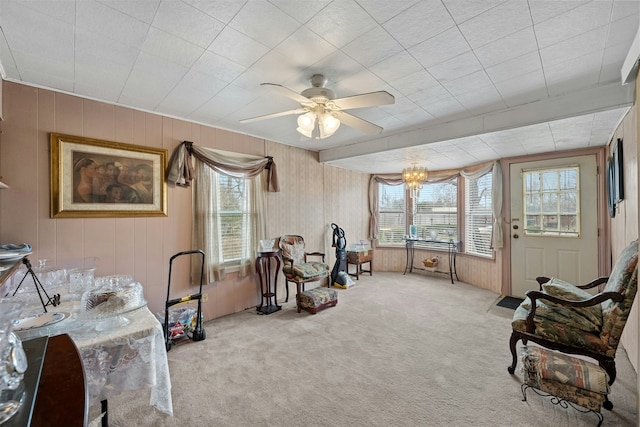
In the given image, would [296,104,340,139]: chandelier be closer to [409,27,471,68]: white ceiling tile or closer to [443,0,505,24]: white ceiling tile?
[409,27,471,68]: white ceiling tile

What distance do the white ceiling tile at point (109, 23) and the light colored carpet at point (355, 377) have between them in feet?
8.37

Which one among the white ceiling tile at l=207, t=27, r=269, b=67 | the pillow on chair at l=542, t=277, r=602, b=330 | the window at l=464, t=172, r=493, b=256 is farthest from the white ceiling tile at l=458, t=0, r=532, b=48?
the window at l=464, t=172, r=493, b=256

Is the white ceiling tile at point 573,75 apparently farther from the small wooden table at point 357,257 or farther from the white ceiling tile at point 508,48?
the small wooden table at point 357,257

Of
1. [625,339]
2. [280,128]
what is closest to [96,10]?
[280,128]

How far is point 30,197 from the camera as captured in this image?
2428 millimetres

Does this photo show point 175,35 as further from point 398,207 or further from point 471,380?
point 398,207

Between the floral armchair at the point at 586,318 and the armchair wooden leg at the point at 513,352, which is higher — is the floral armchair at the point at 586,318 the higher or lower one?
the higher one

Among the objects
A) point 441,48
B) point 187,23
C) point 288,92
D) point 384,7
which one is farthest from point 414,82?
point 187,23

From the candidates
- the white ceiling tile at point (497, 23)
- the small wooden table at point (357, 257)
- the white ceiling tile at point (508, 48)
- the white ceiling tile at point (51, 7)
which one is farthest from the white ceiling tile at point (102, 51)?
the small wooden table at point (357, 257)

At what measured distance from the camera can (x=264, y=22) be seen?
1641 millimetres

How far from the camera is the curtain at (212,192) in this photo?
3289mm

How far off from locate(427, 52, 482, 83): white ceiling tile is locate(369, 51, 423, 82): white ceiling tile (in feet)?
0.53

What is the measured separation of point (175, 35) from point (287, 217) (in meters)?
3.02

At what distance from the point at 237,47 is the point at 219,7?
360 mm
